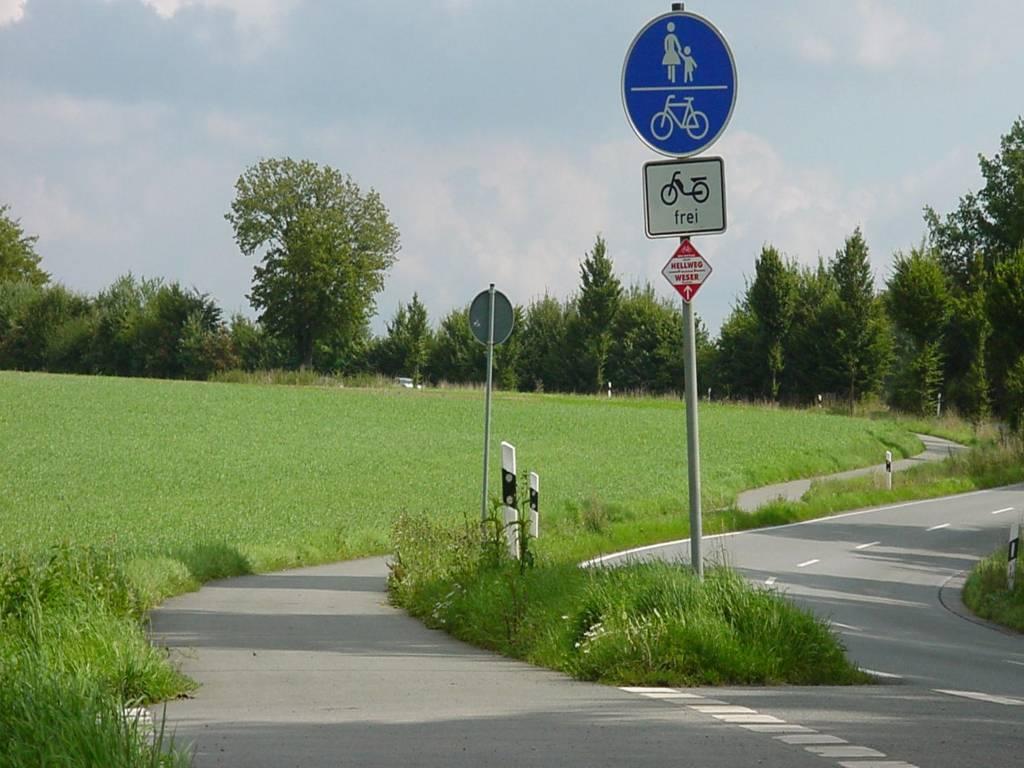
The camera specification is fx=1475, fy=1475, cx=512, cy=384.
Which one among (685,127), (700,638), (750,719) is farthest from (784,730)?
(685,127)

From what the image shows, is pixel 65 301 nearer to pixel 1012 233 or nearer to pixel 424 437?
pixel 424 437

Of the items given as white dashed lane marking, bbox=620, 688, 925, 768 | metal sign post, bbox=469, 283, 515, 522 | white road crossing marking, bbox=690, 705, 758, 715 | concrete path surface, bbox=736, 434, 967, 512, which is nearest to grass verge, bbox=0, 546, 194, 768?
white dashed lane marking, bbox=620, 688, 925, 768

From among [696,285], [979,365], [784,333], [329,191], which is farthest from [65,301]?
[696,285]

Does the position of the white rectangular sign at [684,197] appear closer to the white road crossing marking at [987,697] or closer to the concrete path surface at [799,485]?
the white road crossing marking at [987,697]

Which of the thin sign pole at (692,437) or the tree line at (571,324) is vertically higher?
→ the tree line at (571,324)

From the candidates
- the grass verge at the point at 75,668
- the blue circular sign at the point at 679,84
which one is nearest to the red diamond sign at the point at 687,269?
the blue circular sign at the point at 679,84

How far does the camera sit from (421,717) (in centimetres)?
757

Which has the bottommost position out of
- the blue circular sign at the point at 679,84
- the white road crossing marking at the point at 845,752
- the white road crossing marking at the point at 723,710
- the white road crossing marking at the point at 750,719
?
the white road crossing marking at the point at 723,710

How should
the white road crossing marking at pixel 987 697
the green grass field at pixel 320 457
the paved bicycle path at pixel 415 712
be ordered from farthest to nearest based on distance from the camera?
the green grass field at pixel 320 457 → the white road crossing marking at pixel 987 697 → the paved bicycle path at pixel 415 712

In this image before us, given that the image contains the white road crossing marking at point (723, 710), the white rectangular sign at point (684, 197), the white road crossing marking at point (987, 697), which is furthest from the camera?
the white rectangular sign at point (684, 197)

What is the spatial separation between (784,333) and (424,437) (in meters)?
36.9

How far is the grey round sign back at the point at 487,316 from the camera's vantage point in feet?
59.9

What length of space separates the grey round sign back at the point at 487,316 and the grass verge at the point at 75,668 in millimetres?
6245

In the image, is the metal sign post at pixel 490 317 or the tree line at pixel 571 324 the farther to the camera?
the tree line at pixel 571 324
